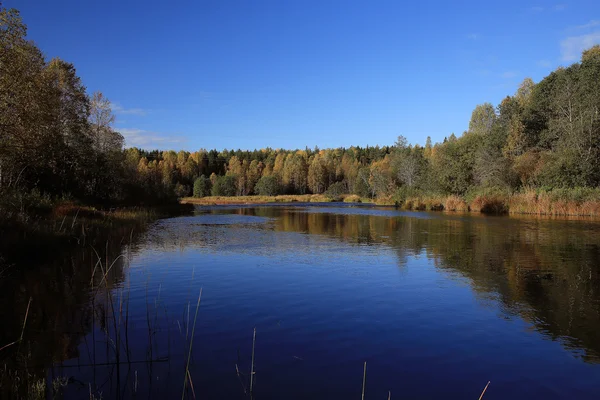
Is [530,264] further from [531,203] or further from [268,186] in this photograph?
[268,186]

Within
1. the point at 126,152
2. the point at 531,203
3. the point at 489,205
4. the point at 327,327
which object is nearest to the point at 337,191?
the point at 126,152

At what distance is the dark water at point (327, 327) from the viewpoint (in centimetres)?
591

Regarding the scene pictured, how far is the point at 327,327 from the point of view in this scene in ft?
27.0

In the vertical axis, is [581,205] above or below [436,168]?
below

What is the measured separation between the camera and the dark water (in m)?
5.91

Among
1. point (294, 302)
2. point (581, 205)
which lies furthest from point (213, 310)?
point (581, 205)

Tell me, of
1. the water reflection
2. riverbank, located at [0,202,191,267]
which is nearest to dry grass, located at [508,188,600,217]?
the water reflection

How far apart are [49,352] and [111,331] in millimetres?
1138

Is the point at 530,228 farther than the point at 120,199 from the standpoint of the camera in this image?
No

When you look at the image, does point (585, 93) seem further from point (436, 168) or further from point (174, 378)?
point (174, 378)

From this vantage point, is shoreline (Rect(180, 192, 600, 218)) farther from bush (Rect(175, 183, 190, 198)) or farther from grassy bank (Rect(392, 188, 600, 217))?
bush (Rect(175, 183, 190, 198))

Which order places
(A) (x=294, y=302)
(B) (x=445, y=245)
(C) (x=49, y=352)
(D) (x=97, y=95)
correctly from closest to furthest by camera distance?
(C) (x=49, y=352), (A) (x=294, y=302), (B) (x=445, y=245), (D) (x=97, y=95)

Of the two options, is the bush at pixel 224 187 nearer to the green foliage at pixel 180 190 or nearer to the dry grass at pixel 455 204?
the green foliage at pixel 180 190

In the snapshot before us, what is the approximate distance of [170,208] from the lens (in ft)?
171
